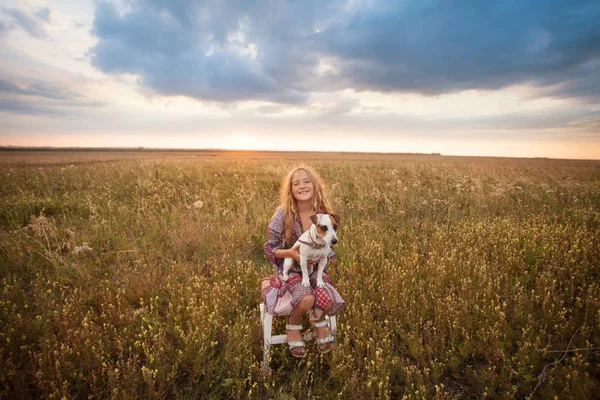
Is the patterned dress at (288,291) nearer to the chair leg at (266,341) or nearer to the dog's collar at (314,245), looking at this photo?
the chair leg at (266,341)

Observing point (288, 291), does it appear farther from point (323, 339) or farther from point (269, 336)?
point (323, 339)

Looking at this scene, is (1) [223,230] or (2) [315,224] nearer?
(2) [315,224]

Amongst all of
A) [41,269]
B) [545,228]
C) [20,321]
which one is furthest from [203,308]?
[545,228]

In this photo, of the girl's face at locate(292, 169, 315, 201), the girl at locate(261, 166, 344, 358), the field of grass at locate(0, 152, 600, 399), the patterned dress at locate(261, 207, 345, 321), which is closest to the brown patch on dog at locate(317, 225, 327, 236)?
the girl at locate(261, 166, 344, 358)

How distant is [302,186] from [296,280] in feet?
3.82

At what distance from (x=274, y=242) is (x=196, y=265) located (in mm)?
2404

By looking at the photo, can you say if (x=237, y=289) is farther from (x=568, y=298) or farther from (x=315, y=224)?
(x=568, y=298)

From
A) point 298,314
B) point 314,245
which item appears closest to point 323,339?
point 298,314

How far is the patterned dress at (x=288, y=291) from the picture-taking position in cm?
316

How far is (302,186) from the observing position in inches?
144

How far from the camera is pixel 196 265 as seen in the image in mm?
5281

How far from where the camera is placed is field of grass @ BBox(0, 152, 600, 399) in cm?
299

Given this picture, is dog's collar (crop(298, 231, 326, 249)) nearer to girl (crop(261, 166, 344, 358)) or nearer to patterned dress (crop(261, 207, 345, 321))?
girl (crop(261, 166, 344, 358))

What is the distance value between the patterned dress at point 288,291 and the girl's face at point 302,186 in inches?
15.5
